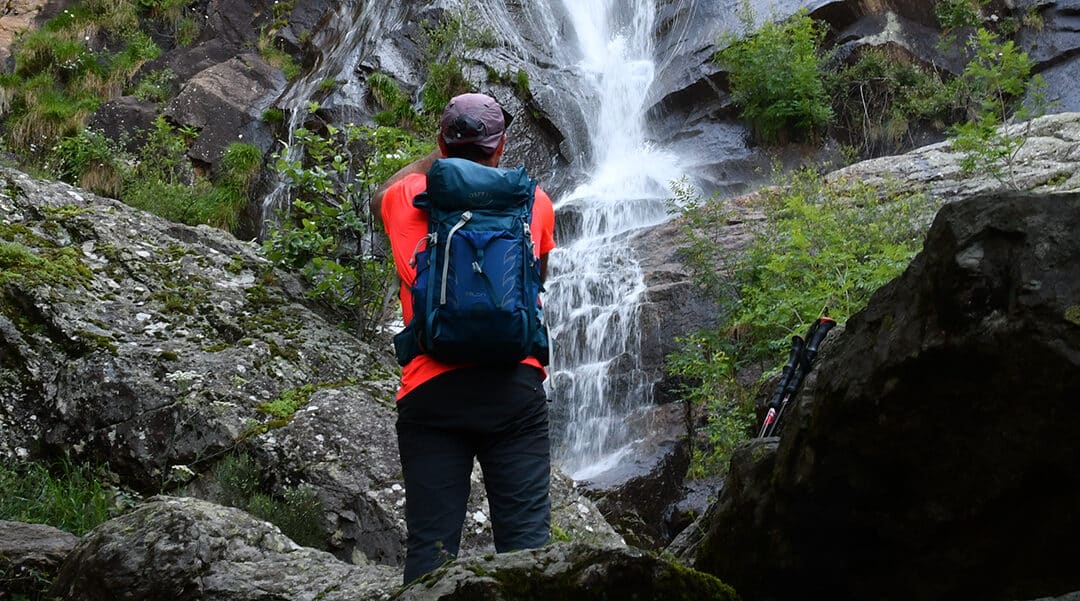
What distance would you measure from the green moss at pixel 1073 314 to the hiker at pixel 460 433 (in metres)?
1.28

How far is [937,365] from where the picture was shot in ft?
6.12

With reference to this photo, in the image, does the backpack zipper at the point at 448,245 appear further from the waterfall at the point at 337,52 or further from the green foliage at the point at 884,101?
the green foliage at the point at 884,101

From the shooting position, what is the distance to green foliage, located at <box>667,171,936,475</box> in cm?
711

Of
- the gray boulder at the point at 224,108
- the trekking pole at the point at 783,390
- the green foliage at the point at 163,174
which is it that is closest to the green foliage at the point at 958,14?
the gray boulder at the point at 224,108

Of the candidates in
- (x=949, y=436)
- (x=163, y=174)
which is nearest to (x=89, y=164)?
(x=163, y=174)

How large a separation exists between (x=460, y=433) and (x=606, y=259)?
9206mm

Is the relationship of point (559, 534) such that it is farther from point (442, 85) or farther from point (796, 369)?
point (442, 85)

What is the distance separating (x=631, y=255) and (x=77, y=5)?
1353 cm

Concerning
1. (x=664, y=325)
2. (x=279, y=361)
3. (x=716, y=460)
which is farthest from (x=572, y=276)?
(x=279, y=361)

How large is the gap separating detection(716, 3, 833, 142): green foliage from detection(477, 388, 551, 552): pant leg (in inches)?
482

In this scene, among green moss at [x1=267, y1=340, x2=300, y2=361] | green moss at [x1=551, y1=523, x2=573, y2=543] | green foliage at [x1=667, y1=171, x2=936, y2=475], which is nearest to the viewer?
green moss at [x1=551, y1=523, x2=573, y2=543]

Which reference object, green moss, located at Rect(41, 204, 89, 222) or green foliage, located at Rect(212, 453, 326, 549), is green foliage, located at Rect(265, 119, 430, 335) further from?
green foliage, located at Rect(212, 453, 326, 549)

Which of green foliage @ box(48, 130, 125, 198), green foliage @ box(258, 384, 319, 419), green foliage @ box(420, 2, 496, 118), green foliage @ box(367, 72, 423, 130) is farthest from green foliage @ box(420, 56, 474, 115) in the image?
green foliage @ box(258, 384, 319, 419)

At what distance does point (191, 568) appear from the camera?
116 inches
